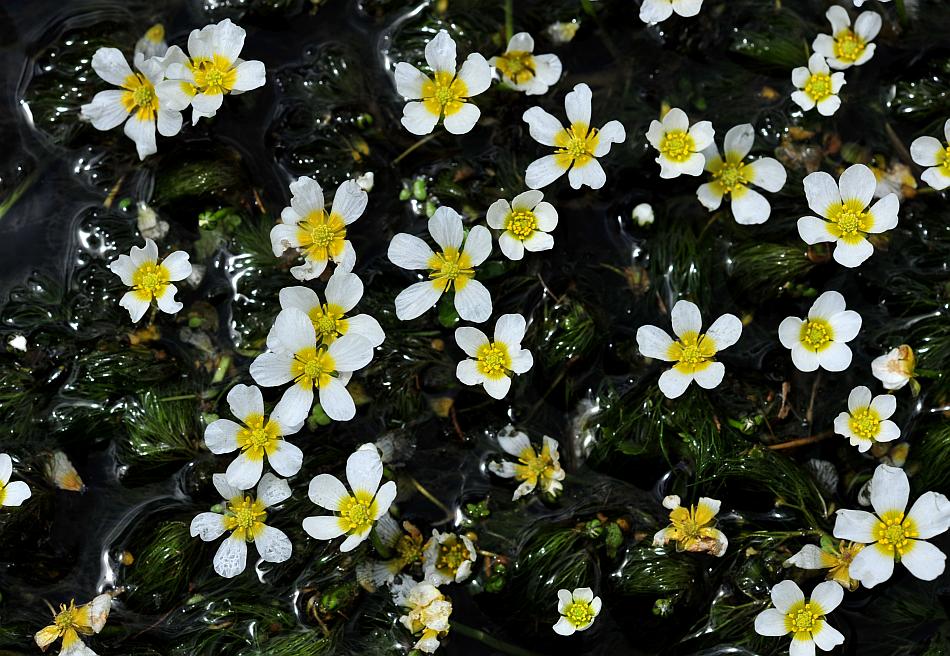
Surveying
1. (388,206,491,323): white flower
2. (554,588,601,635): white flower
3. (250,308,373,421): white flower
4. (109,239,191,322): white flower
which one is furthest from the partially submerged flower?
(109,239,191,322): white flower

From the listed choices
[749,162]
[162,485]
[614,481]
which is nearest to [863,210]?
[749,162]

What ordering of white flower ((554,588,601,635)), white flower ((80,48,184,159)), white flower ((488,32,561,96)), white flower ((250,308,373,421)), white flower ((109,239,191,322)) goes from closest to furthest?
white flower ((250,308,373,421)), white flower ((554,588,601,635)), white flower ((109,239,191,322)), white flower ((80,48,184,159)), white flower ((488,32,561,96))

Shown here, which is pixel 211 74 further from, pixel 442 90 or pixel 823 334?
pixel 823 334

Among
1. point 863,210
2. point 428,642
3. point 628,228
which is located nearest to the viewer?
point 428,642

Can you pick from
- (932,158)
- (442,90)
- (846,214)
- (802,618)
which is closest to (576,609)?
(802,618)

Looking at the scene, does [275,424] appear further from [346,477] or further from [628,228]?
[628,228]

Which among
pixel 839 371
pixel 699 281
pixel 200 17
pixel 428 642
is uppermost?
pixel 200 17

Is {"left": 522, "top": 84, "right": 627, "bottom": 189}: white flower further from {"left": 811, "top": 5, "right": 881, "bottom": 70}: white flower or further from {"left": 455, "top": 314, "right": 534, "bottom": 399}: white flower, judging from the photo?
{"left": 811, "top": 5, "right": 881, "bottom": 70}: white flower
